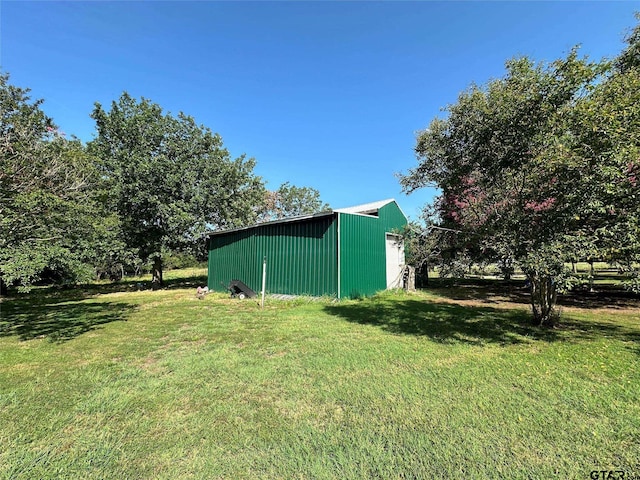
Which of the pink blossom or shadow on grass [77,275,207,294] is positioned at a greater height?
the pink blossom

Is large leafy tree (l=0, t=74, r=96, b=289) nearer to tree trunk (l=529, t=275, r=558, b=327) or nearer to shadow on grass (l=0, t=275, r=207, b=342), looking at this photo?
shadow on grass (l=0, t=275, r=207, b=342)

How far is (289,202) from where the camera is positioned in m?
33.9

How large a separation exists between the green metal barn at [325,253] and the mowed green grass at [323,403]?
4127 millimetres

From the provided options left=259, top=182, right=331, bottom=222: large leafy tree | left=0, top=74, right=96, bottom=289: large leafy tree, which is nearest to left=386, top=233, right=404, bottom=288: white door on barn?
left=0, top=74, right=96, bottom=289: large leafy tree

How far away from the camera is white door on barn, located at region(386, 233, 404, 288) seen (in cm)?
1254

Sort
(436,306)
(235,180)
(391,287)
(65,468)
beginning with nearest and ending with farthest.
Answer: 1. (65,468)
2. (436,306)
3. (391,287)
4. (235,180)

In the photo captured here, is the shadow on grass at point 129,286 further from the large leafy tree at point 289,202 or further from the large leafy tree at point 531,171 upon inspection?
the large leafy tree at point 531,171

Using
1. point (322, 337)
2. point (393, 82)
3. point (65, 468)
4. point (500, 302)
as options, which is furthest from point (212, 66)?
point (500, 302)

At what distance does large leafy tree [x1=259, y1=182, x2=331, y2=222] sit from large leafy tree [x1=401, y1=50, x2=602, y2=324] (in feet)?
92.6

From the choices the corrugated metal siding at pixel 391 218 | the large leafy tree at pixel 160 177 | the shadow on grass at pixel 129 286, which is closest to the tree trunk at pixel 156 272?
the large leafy tree at pixel 160 177

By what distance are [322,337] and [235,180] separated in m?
14.8

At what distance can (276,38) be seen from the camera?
417 inches

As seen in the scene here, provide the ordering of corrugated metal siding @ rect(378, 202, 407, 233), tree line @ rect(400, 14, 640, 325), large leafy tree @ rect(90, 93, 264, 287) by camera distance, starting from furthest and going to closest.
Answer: large leafy tree @ rect(90, 93, 264, 287), corrugated metal siding @ rect(378, 202, 407, 233), tree line @ rect(400, 14, 640, 325)

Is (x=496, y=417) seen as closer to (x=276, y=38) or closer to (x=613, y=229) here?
(x=613, y=229)
